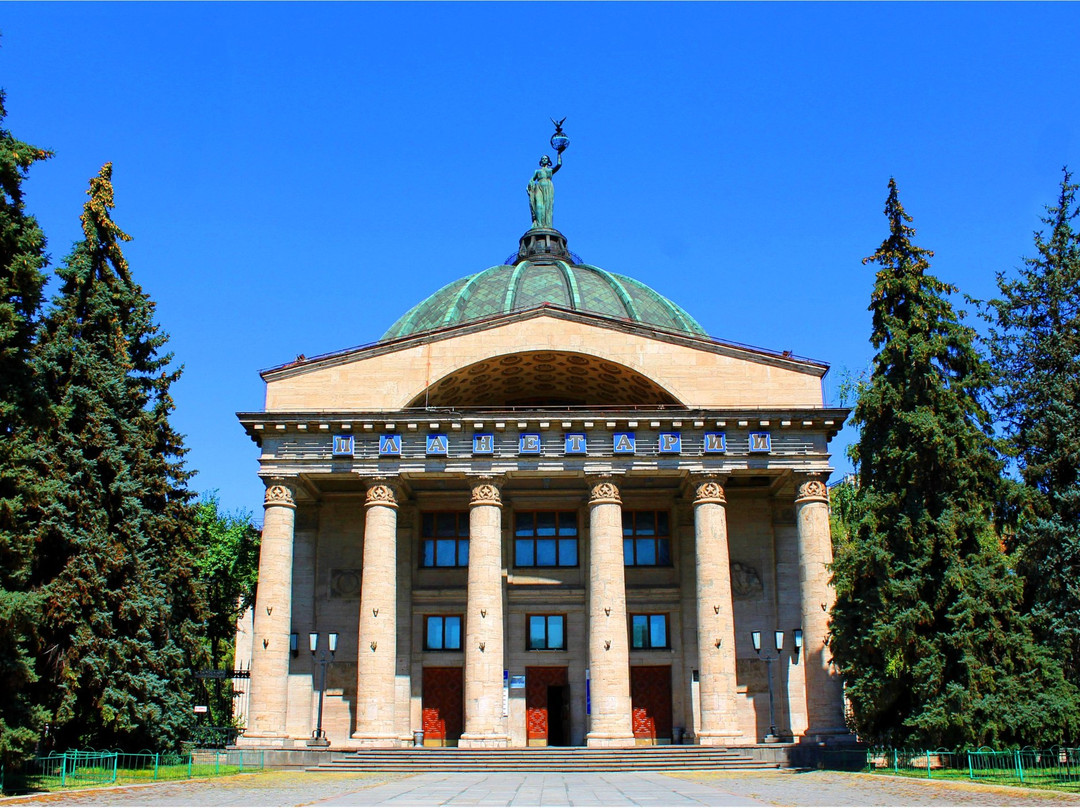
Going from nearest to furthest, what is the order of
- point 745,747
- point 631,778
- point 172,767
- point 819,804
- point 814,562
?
point 819,804
point 631,778
point 172,767
point 745,747
point 814,562

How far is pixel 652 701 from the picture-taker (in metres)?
35.7

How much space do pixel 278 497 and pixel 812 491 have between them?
17.8 meters

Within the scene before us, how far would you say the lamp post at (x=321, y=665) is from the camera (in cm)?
3309

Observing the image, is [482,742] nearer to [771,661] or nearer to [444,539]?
[444,539]

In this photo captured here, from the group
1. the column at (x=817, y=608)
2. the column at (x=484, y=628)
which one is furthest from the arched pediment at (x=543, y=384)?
the column at (x=817, y=608)

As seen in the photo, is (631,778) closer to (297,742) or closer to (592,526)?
(592,526)

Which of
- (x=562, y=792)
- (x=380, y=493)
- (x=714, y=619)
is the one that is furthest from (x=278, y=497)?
(x=562, y=792)

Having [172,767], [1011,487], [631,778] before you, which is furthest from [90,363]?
[1011,487]

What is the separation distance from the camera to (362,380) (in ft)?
117

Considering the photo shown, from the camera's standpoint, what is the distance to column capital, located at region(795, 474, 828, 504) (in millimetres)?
Answer: 32969

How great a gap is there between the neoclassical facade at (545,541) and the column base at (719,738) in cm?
7

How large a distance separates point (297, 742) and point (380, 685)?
154 inches

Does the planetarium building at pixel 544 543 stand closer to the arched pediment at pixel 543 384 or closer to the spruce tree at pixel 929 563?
the arched pediment at pixel 543 384

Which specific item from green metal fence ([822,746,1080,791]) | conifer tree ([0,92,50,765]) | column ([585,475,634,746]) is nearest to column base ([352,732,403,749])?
column ([585,475,634,746])
